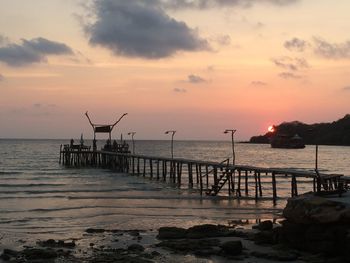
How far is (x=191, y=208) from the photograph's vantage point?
81.2 feet

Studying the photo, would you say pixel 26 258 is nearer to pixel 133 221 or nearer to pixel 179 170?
pixel 133 221

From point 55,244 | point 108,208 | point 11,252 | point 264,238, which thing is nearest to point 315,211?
point 264,238

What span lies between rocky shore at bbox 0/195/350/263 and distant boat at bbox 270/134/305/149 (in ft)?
456

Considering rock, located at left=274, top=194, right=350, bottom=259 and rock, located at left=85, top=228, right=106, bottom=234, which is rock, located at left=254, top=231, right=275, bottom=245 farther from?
Result: rock, located at left=85, top=228, right=106, bottom=234

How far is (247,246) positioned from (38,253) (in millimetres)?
5683

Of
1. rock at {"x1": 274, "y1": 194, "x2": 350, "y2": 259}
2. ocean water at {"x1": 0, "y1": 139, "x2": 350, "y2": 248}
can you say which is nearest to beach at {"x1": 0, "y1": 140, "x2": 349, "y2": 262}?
ocean water at {"x1": 0, "y1": 139, "x2": 350, "y2": 248}

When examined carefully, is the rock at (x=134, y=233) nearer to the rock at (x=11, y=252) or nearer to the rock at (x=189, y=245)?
the rock at (x=189, y=245)

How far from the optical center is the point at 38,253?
1333cm

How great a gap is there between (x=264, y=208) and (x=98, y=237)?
1107cm

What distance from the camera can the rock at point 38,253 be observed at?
13.1 meters

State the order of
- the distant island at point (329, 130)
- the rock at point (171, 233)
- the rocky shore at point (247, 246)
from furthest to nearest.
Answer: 1. the distant island at point (329, 130)
2. the rock at point (171, 233)
3. the rocky shore at point (247, 246)

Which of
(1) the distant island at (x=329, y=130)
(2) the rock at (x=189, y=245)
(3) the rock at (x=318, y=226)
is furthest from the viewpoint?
(1) the distant island at (x=329, y=130)

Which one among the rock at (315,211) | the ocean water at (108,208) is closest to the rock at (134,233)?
the ocean water at (108,208)

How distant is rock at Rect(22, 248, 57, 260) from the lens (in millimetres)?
13117
